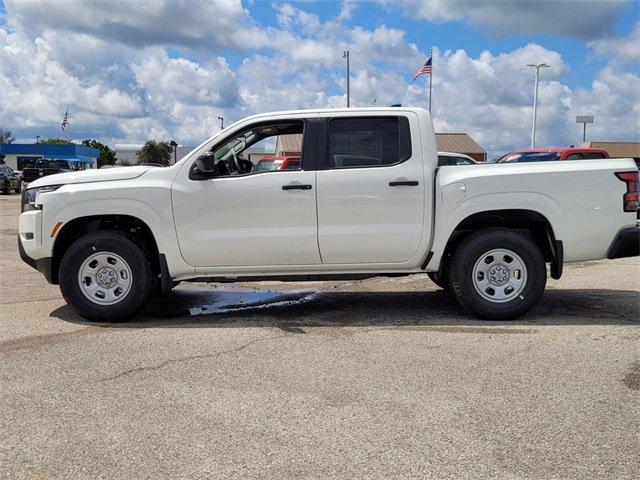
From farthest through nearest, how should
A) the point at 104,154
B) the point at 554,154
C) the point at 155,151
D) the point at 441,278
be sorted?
1. the point at 104,154
2. the point at 155,151
3. the point at 554,154
4. the point at 441,278

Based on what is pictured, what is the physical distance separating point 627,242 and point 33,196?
5.81 metres

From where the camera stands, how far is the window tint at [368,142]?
574 centimetres

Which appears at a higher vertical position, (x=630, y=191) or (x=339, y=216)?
(x=630, y=191)

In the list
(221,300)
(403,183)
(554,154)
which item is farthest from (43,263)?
(554,154)

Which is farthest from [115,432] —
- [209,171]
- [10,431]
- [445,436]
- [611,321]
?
[611,321]

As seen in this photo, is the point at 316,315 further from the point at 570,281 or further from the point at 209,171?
the point at 570,281

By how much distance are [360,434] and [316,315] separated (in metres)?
2.87

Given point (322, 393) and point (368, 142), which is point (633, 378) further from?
point (368, 142)

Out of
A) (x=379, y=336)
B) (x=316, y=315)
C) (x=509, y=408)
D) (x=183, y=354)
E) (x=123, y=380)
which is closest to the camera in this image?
(x=509, y=408)

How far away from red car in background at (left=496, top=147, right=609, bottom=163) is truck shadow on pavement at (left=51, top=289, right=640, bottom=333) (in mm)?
8261

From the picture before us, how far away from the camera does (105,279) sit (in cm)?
584

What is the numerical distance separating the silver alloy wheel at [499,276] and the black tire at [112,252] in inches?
128

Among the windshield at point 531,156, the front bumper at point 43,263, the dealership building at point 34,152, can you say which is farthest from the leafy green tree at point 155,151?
the front bumper at point 43,263

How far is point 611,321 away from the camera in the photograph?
580 centimetres
